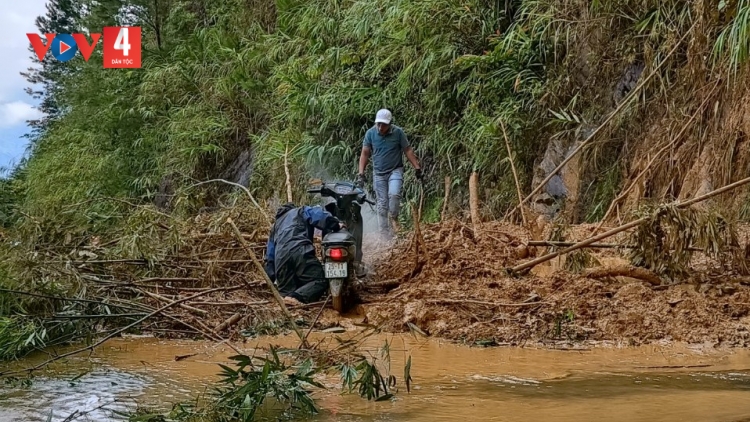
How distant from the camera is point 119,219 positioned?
7.62 m

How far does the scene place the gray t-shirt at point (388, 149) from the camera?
8438mm

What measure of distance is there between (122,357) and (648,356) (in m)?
3.04

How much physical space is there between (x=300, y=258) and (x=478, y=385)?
256 centimetres

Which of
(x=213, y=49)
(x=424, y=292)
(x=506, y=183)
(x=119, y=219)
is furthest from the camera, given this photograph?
(x=213, y=49)

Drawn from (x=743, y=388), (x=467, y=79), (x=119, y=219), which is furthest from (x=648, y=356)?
(x=467, y=79)

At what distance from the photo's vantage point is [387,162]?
843 centimetres

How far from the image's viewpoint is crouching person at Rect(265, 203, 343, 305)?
218 inches

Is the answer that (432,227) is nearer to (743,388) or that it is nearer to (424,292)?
(424,292)

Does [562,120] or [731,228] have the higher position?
[562,120]

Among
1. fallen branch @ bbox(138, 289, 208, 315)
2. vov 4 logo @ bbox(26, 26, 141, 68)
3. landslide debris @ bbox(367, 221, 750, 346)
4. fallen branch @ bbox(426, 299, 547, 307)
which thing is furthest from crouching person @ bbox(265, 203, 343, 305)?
vov 4 logo @ bbox(26, 26, 141, 68)

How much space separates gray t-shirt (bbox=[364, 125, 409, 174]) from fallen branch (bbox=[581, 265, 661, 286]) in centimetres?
Result: 368

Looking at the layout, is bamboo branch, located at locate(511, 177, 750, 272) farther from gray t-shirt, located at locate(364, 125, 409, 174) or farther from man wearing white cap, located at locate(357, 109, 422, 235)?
gray t-shirt, located at locate(364, 125, 409, 174)

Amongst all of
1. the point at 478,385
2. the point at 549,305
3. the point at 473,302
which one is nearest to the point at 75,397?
the point at 478,385

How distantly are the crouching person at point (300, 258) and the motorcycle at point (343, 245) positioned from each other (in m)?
0.16
